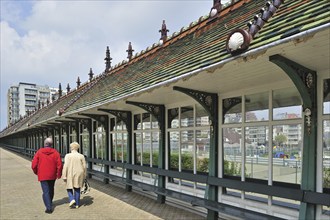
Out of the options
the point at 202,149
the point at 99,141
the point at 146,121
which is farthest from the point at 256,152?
the point at 99,141

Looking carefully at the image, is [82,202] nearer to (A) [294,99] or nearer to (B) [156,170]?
(B) [156,170]

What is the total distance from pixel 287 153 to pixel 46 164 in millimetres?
4880

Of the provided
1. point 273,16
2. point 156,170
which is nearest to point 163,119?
point 156,170

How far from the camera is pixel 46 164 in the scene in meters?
6.43

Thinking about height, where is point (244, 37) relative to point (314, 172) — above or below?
above

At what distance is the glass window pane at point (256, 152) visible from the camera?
4.82 m

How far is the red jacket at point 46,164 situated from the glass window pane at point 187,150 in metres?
2.81

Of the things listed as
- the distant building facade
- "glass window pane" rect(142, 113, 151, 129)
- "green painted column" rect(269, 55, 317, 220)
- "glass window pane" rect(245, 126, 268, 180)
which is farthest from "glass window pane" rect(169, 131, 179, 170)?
the distant building facade

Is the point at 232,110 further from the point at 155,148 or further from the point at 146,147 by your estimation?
the point at 146,147

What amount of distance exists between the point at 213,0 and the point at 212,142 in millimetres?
3879

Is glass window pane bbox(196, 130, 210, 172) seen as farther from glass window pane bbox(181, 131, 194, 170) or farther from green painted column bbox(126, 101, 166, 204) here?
green painted column bbox(126, 101, 166, 204)

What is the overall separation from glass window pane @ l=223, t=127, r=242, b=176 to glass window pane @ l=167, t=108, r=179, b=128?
1654 millimetres

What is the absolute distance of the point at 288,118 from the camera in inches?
177

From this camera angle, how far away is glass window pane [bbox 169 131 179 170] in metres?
6.91
